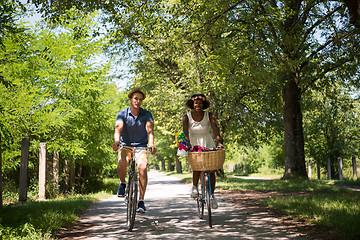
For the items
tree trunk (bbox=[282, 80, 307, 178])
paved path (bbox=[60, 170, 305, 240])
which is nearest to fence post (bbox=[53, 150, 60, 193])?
paved path (bbox=[60, 170, 305, 240])

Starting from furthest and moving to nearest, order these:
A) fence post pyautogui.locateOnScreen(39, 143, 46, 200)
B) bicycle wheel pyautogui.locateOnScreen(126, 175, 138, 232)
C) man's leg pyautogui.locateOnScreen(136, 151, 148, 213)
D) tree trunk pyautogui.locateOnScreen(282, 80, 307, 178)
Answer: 1. tree trunk pyautogui.locateOnScreen(282, 80, 307, 178)
2. fence post pyautogui.locateOnScreen(39, 143, 46, 200)
3. man's leg pyautogui.locateOnScreen(136, 151, 148, 213)
4. bicycle wheel pyautogui.locateOnScreen(126, 175, 138, 232)

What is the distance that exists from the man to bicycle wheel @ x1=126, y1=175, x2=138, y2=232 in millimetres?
199

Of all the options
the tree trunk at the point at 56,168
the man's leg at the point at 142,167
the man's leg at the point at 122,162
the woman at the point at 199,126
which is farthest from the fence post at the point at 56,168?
the woman at the point at 199,126

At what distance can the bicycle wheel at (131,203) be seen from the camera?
6.05 m

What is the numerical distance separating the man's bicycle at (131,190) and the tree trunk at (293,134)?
13055 millimetres

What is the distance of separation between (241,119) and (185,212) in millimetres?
15123

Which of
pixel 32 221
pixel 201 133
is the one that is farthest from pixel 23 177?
pixel 201 133

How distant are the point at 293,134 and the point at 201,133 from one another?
12.4 meters

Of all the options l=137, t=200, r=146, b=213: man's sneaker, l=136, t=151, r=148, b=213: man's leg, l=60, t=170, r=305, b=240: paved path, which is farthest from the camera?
l=136, t=151, r=148, b=213: man's leg

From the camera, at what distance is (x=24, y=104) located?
1034 cm

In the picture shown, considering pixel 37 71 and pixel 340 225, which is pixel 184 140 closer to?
pixel 340 225

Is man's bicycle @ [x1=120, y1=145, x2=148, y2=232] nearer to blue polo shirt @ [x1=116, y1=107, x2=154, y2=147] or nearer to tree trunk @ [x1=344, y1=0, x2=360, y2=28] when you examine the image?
blue polo shirt @ [x1=116, y1=107, x2=154, y2=147]

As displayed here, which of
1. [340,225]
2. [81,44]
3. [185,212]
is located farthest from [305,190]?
[81,44]

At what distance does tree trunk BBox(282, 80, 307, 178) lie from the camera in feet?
58.9
